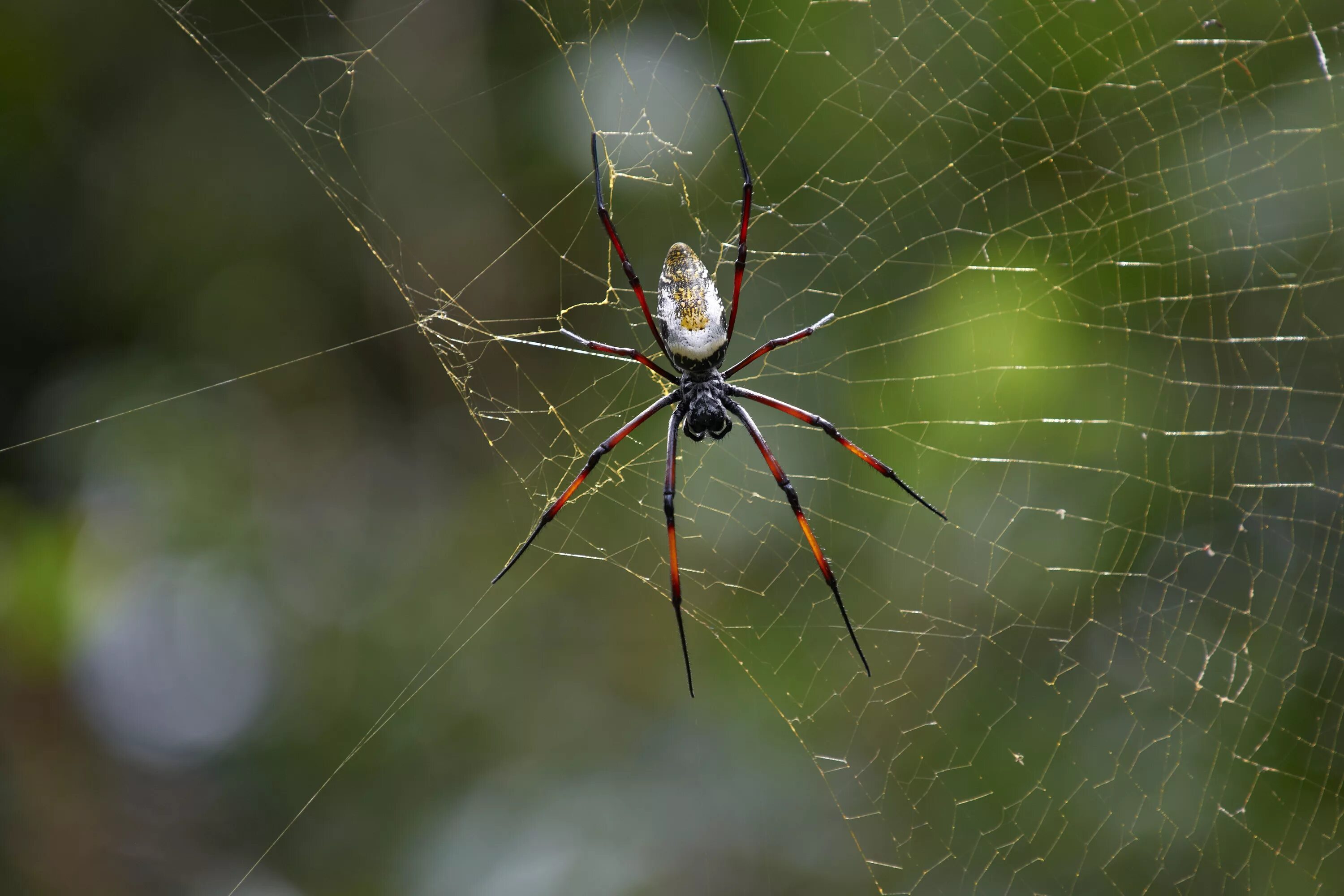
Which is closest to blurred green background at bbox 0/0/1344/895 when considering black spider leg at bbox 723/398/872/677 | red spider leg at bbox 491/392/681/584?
red spider leg at bbox 491/392/681/584

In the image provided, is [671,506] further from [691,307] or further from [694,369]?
[691,307]

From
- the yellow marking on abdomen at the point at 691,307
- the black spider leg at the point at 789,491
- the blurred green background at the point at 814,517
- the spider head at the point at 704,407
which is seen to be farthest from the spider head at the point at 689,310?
the blurred green background at the point at 814,517

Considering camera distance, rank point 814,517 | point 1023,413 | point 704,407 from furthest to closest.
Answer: point 814,517 < point 1023,413 < point 704,407

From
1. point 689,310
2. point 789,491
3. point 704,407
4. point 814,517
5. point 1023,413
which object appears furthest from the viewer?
point 814,517

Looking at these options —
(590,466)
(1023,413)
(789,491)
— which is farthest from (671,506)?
(1023,413)

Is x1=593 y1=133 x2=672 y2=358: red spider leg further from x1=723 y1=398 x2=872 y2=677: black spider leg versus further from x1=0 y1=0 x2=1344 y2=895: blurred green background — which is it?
x1=0 y1=0 x2=1344 y2=895: blurred green background

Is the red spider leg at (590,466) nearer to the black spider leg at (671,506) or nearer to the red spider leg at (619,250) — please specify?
the black spider leg at (671,506)
